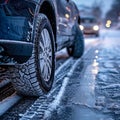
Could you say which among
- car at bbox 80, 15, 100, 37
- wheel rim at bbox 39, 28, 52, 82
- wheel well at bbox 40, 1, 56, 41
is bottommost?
car at bbox 80, 15, 100, 37

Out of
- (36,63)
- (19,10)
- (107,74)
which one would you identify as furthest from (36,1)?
(107,74)

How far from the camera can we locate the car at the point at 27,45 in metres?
3.56

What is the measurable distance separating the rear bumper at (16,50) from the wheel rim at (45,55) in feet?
1.78

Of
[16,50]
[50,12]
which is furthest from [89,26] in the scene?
[16,50]

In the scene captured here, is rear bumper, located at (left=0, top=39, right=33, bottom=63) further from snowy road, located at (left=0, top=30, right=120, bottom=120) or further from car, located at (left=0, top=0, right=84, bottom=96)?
snowy road, located at (left=0, top=30, right=120, bottom=120)

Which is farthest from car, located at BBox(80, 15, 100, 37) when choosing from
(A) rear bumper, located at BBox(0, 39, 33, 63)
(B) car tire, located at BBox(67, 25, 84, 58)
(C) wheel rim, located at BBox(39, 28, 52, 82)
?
(A) rear bumper, located at BBox(0, 39, 33, 63)

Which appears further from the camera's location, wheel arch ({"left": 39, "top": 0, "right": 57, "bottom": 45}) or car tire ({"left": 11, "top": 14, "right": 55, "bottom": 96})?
wheel arch ({"left": 39, "top": 0, "right": 57, "bottom": 45})

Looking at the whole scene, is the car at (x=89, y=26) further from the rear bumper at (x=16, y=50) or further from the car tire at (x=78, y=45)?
the rear bumper at (x=16, y=50)

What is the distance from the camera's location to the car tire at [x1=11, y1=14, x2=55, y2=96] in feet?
12.9

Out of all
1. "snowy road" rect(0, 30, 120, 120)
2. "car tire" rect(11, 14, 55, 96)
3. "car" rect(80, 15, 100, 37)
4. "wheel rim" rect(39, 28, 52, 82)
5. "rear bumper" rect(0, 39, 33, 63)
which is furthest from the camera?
"car" rect(80, 15, 100, 37)

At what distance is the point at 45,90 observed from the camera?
4.37 meters

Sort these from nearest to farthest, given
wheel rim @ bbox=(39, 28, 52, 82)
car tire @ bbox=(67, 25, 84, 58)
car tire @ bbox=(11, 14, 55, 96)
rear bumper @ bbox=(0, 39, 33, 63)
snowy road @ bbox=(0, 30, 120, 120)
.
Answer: rear bumper @ bbox=(0, 39, 33, 63) < snowy road @ bbox=(0, 30, 120, 120) < car tire @ bbox=(11, 14, 55, 96) < wheel rim @ bbox=(39, 28, 52, 82) < car tire @ bbox=(67, 25, 84, 58)

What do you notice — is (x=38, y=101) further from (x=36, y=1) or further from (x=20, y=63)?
(x=36, y=1)

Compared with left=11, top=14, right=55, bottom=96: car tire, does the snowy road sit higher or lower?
lower
